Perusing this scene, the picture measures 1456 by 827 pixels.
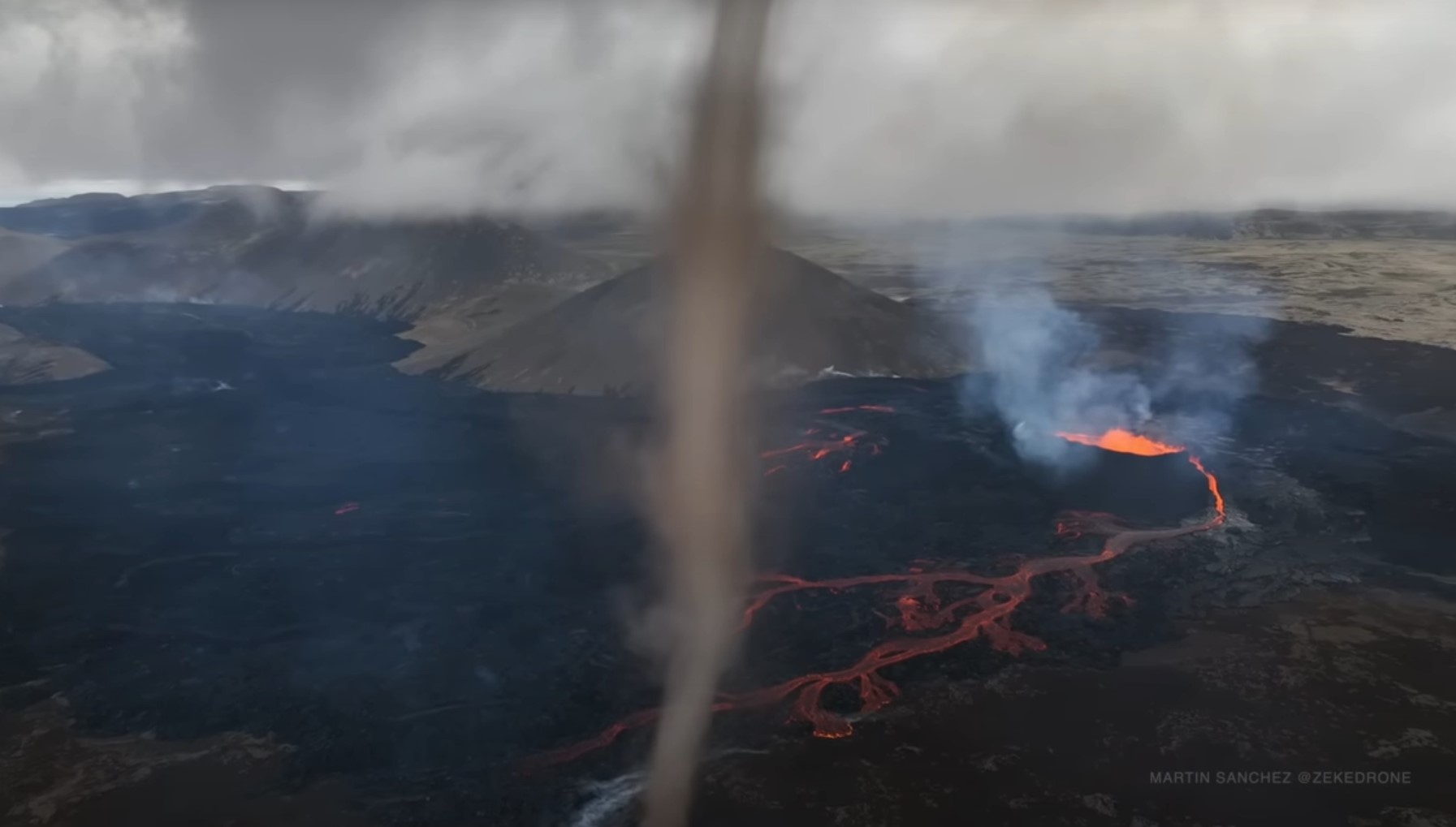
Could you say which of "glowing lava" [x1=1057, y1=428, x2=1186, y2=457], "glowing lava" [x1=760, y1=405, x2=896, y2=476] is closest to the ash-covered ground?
"glowing lava" [x1=760, y1=405, x2=896, y2=476]

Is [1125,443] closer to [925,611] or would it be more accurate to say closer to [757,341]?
[925,611]

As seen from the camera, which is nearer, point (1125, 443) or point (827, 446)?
point (1125, 443)

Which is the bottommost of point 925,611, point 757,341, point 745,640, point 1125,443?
point 745,640

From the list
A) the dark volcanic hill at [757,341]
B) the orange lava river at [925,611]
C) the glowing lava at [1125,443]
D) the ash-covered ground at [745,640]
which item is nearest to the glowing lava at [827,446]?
the ash-covered ground at [745,640]

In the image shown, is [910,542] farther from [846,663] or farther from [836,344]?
[836,344]

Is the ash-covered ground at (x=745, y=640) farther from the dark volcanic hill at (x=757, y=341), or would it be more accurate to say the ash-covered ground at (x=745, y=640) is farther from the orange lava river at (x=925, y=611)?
the dark volcanic hill at (x=757, y=341)

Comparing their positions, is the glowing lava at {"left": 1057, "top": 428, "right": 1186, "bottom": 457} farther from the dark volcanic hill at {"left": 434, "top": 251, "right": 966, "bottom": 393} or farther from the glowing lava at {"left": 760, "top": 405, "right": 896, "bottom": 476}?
the dark volcanic hill at {"left": 434, "top": 251, "right": 966, "bottom": 393}

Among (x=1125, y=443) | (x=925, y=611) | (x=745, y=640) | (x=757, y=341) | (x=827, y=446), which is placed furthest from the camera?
(x=757, y=341)

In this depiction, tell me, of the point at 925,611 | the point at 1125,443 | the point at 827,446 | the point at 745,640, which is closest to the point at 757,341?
the point at 827,446

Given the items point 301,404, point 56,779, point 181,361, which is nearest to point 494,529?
point 56,779
